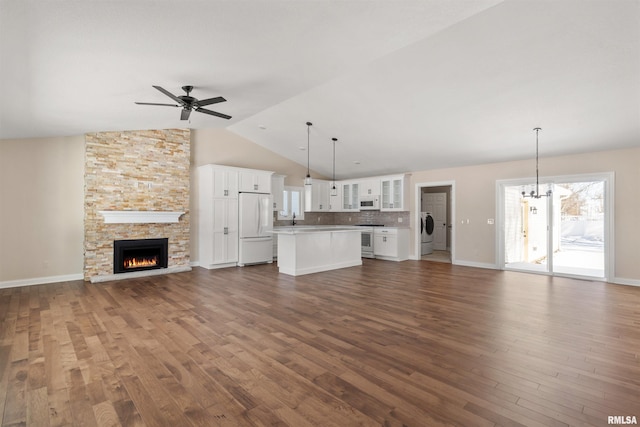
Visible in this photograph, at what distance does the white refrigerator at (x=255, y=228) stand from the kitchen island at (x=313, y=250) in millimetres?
1217

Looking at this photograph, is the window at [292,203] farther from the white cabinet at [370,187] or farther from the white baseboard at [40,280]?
the white baseboard at [40,280]

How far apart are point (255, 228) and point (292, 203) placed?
6.65ft

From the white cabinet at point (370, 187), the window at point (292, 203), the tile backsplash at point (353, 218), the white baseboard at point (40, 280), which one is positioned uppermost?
the white cabinet at point (370, 187)

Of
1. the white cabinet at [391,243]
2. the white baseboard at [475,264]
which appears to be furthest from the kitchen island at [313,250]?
the white baseboard at [475,264]

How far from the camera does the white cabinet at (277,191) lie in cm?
900

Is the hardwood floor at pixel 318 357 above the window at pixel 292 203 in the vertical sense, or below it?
below

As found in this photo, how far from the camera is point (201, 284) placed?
5.71 meters

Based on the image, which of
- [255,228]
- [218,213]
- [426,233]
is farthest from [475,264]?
[218,213]

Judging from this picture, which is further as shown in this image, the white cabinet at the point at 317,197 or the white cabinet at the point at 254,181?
the white cabinet at the point at 317,197

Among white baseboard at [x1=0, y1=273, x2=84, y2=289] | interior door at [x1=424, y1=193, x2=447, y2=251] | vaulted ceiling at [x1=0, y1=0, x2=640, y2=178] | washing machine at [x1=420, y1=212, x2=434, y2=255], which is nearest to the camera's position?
vaulted ceiling at [x1=0, y1=0, x2=640, y2=178]

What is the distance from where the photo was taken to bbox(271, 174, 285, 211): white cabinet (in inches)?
354

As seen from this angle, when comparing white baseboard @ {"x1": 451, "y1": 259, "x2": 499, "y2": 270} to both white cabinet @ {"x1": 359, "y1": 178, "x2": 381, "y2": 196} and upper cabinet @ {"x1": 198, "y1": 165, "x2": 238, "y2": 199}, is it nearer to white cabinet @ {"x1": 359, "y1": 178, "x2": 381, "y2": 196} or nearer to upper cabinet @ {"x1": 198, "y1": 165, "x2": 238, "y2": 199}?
white cabinet @ {"x1": 359, "y1": 178, "x2": 381, "y2": 196}

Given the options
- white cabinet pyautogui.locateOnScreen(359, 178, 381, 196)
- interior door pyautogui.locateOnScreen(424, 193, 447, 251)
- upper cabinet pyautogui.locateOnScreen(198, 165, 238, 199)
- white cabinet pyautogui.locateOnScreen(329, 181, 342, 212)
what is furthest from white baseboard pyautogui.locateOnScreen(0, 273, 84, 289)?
interior door pyautogui.locateOnScreen(424, 193, 447, 251)

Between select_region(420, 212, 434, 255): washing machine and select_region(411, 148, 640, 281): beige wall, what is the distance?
1.47 metres
